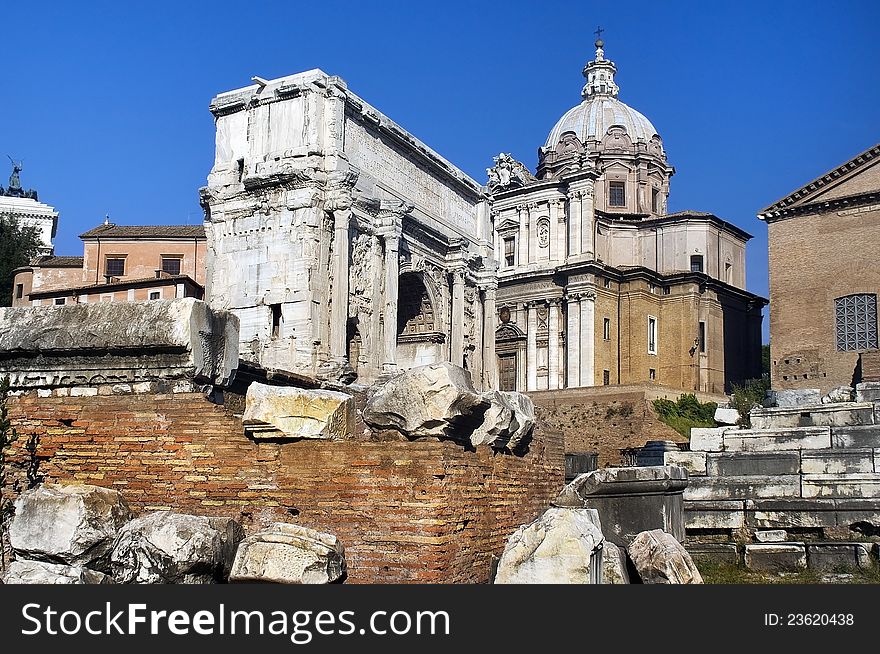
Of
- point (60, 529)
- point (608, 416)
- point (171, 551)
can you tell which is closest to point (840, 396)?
point (171, 551)

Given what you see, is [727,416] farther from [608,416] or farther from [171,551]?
[608,416]

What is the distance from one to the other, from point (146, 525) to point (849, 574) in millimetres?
6507

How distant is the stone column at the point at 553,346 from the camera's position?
47.0 metres

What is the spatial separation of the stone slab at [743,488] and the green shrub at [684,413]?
2302 centimetres

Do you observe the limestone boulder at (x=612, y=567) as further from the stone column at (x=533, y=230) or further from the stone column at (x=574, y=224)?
the stone column at (x=533, y=230)

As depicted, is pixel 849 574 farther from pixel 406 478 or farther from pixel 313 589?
pixel 313 589

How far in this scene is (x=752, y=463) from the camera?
43.5ft

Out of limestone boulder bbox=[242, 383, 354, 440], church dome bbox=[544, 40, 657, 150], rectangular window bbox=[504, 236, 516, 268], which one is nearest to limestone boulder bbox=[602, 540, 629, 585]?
limestone boulder bbox=[242, 383, 354, 440]

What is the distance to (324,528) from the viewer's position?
7020mm

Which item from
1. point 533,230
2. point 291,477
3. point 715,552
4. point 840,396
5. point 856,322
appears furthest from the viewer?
point 533,230

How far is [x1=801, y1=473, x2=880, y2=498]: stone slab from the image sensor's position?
38.4 ft

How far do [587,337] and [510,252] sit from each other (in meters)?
6.56

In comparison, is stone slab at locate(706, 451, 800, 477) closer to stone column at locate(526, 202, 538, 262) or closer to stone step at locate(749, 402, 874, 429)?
stone step at locate(749, 402, 874, 429)

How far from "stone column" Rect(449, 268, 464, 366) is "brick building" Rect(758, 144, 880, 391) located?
36.6ft
